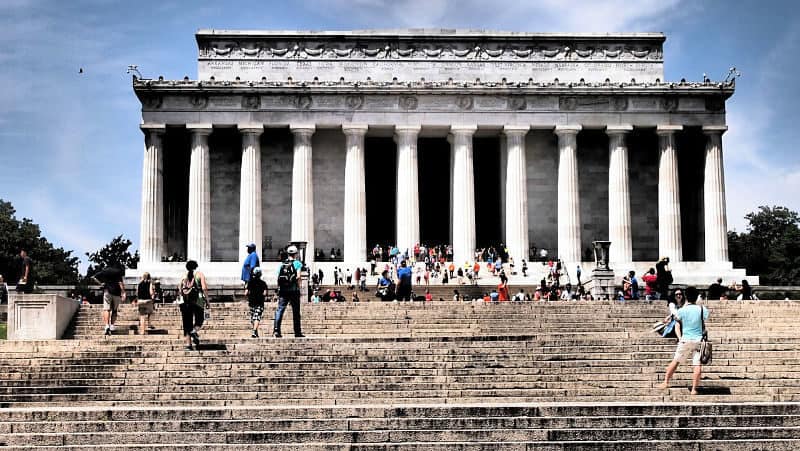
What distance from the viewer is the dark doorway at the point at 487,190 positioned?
66.9 metres

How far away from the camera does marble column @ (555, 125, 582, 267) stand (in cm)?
6209

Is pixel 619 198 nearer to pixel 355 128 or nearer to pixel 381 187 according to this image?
pixel 381 187

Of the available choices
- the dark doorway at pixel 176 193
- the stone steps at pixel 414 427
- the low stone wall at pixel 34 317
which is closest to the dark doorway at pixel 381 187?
the dark doorway at pixel 176 193

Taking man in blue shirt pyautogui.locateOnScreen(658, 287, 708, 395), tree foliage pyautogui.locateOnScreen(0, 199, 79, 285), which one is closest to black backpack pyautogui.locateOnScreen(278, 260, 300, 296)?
man in blue shirt pyautogui.locateOnScreen(658, 287, 708, 395)

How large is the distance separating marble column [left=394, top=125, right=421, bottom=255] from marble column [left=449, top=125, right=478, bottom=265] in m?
2.20

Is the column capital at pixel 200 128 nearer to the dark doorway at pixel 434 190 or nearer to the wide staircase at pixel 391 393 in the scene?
the dark doorway at pixel 434 190

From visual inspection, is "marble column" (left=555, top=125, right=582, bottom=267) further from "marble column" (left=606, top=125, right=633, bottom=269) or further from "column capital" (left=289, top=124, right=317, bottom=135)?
"column capital" (left=289, top=124, right=317, bottom=135)

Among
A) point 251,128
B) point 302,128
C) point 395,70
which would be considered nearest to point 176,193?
point 251,128

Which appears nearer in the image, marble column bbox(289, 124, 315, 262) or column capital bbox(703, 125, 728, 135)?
marble column bbox(289, 124, 315, 262)

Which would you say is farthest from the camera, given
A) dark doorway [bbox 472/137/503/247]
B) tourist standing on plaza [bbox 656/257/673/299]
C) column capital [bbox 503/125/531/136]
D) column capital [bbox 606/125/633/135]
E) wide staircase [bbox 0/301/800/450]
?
dark doorway [bbox 472/137/503/247]

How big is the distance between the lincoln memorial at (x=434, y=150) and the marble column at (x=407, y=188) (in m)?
0.08

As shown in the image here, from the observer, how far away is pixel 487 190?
222 feet

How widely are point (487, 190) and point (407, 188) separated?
26.1 ft

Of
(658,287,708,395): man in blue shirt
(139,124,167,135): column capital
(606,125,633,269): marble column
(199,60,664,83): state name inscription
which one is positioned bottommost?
(658,287,708,395): man in blue shirt
